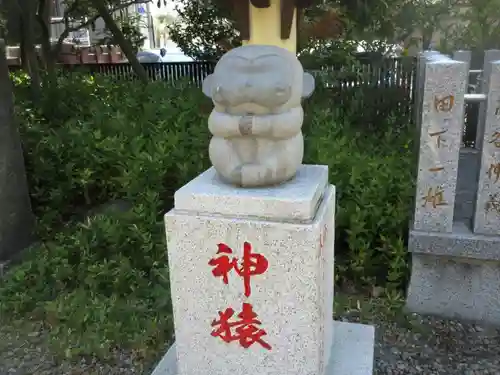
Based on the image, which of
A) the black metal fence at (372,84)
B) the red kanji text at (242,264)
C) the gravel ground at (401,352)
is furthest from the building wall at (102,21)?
Answer: the red kanji text at (242,264)

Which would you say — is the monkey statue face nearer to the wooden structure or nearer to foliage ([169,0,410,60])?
the wooden structure

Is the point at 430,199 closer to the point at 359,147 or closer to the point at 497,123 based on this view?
the point at 497,123

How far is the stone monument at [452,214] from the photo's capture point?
2967 mm

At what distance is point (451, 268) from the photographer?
3326 mm

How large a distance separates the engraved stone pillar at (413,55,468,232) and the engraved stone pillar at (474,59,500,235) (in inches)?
6.4

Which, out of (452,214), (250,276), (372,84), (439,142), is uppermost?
(372,84)

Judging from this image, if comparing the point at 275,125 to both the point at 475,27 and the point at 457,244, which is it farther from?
the point at 475,27

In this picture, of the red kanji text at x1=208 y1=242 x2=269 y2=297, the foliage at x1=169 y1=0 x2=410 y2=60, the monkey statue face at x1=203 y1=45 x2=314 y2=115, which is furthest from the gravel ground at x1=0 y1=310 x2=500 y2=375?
the foliage at x1=169 y1=0 x2=410 y2=60

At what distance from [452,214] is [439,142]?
1.63ft

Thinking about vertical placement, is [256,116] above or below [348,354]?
above

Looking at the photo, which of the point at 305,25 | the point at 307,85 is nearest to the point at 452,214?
the point at 307,85

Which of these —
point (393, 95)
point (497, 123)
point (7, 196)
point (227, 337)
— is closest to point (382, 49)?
point (393, 95)

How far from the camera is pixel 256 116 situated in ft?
6.67

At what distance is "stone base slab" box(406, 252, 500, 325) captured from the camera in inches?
130
